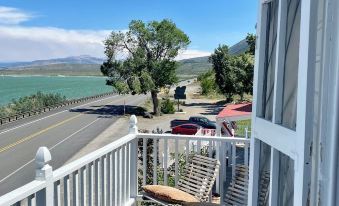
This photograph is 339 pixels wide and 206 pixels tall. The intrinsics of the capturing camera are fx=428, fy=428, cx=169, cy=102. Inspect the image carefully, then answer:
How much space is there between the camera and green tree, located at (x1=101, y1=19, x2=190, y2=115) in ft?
144

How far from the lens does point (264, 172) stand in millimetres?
2393

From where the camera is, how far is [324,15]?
1.49m

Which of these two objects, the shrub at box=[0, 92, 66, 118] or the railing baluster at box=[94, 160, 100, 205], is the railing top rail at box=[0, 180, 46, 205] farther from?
the shrub at box=[0, 92, 66, 118]

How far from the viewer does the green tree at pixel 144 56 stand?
43.9 metres

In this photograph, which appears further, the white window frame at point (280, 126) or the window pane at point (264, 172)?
the window pane at point (264, 172)

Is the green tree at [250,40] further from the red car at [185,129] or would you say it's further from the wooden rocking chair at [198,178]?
the wooden rocking chair at [198,178]

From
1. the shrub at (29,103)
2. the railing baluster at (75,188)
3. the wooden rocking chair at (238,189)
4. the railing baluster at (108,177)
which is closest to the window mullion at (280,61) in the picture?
the railing baluster at (75,188)

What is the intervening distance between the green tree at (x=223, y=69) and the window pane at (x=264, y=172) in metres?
41.0

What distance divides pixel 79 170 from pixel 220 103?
5348 cm

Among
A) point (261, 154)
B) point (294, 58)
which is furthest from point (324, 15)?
point (261, 154)

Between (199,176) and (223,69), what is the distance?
41.0 meters

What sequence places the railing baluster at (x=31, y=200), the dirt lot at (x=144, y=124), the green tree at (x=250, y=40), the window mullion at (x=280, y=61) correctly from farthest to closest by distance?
the green tree at (x=250, y=40) → the dirt lot at (x=144, y=124) → the railing baluster at (x=31, y=200) → the window mullion at (x=280, y=61)

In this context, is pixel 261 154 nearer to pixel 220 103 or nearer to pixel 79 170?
pixel 79 170

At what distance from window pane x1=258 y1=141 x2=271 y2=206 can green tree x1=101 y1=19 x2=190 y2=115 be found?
1612 inches
